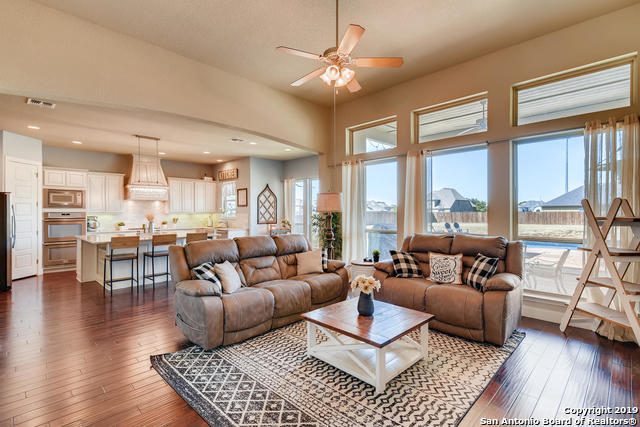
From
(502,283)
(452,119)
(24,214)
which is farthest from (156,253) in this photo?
(452,119)

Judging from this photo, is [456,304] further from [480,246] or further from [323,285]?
[323,285]

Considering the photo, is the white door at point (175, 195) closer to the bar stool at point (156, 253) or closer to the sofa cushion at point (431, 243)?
the bar stool at point (156, 253)

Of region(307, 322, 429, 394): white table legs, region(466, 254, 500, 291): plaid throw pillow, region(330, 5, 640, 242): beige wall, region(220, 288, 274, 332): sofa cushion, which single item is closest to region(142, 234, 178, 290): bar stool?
region(220, 288, 274, 332): sofa cushion

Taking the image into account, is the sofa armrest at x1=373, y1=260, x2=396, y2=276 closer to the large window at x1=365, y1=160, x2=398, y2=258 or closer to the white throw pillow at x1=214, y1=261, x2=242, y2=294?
the large window at x1=365, y1=160, x2=398, y2=258

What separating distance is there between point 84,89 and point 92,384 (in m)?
2.86

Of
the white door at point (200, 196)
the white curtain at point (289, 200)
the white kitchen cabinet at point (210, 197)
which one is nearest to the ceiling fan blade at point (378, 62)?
the white curtain at point (289, 200)

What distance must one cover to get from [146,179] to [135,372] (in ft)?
20.7

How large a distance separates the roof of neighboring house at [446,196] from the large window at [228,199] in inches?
229

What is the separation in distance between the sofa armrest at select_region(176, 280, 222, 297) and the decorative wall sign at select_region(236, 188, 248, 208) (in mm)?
5201

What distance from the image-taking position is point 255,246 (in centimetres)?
394

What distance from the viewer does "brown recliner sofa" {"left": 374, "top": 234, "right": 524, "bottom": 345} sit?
288cm

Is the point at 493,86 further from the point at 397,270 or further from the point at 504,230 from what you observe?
the point at 397,270

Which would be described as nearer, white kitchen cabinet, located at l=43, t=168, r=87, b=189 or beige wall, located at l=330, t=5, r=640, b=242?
beige wall, located at l=330, t=5, r=640, b=242

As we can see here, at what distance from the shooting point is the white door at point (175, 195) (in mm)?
8352
